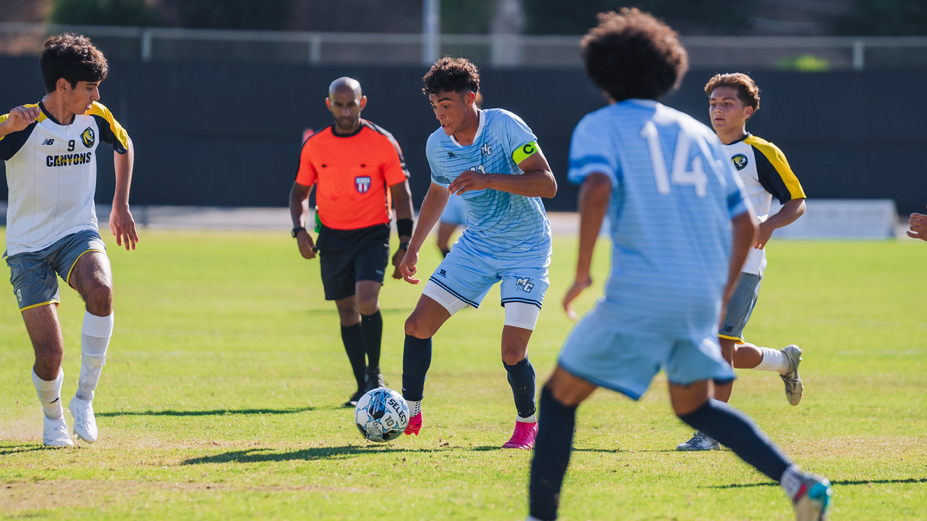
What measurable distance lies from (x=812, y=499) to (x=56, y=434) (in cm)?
397

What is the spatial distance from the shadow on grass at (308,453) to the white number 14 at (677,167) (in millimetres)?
2466

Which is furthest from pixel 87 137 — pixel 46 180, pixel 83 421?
pixel 83 421

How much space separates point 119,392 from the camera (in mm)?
7148

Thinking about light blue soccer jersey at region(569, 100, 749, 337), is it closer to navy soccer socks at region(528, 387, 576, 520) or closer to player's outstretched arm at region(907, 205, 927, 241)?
navy soccer socks at region(528, 387, 576, 520)

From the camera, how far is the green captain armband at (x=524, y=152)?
18.2 feet

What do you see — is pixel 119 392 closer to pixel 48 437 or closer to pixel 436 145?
pixel 48 437

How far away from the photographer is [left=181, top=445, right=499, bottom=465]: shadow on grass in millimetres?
5160

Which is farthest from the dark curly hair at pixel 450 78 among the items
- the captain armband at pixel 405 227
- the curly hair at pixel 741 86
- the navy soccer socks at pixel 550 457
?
the navy soccer socks at pixel 550 457

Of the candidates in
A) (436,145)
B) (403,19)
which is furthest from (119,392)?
(403,19)

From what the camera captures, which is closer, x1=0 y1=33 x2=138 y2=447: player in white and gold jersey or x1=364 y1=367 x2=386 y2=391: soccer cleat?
x1=0 y1=33 x2=138 y2=447: player in white and gold jersey

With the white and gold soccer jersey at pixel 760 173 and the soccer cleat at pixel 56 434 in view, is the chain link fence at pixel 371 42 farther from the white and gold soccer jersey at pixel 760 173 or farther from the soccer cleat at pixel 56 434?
the soccer cleat at pixel 56 434

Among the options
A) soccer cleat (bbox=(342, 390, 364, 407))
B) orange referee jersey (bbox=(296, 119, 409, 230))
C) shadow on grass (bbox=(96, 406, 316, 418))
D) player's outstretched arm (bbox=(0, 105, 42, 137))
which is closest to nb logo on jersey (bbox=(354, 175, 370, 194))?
orange referee jersey (bbox=(296, 119, 409, 230))

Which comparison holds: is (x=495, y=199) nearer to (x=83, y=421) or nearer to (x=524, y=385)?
(x=524, y=385)

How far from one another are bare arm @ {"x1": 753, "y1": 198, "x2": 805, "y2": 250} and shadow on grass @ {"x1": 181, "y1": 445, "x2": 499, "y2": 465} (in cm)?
189
